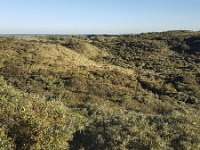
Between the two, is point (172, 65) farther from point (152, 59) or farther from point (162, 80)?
point (162, 80)

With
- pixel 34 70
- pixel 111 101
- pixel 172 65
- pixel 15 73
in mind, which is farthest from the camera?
pixel 172 65

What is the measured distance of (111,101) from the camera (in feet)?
159

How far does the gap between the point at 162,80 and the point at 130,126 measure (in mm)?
43982

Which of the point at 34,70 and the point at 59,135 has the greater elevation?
the point at 59,135

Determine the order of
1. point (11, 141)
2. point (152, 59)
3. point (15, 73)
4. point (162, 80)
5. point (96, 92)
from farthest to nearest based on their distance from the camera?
point (152, 59)
point (162, 80)
point (15, 73)
point (96, 92)
point (11, 141)

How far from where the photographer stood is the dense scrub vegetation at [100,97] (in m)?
22.2

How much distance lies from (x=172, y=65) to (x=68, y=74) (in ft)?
124

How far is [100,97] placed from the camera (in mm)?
49844

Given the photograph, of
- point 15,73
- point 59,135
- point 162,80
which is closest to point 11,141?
point 59,135

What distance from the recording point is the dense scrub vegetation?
875 inches

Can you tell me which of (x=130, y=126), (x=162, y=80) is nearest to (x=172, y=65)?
(x=162, y=80)

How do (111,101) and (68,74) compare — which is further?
(68,74)

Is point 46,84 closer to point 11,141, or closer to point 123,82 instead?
point 123,82

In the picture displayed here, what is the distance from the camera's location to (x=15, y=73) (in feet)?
194
